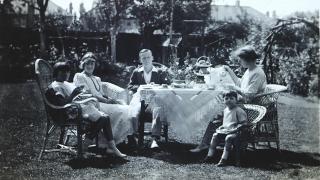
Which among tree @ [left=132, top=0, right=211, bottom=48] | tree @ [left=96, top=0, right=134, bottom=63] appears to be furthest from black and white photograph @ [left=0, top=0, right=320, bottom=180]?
tree @ [left=132, top=0, right=211, bottom=48]

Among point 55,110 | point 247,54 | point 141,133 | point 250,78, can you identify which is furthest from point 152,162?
point 247,54

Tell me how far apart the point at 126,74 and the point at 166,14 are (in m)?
9.38

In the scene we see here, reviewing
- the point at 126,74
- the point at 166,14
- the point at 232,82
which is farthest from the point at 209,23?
the point at 232,82

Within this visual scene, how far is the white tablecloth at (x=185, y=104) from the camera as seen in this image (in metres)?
5.95

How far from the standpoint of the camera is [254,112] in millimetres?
5613

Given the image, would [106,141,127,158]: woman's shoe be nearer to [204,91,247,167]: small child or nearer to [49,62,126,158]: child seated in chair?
[49,62,126,158]: child seated in chair

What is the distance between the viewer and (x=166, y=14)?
25.5m

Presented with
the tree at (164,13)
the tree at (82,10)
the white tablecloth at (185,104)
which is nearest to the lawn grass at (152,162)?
the white tablecloth at (185,104)

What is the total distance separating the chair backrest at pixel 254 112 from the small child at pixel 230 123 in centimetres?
16

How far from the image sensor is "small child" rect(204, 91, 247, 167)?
5.37 meters

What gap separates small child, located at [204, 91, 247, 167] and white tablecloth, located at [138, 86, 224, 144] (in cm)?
40

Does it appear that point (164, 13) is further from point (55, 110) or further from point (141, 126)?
point (55, 110)

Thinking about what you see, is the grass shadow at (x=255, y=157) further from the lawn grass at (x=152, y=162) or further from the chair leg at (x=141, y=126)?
the chair leg at (x=141, y=126)

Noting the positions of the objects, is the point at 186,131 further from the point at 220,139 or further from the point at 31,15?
the point at 31,15
